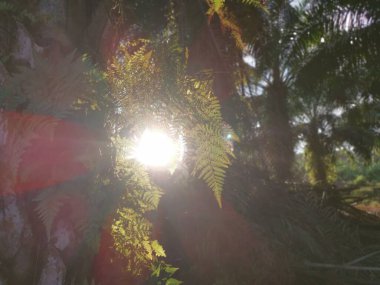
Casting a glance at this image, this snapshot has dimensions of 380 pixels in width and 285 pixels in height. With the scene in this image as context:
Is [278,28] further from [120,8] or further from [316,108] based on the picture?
[316,108]

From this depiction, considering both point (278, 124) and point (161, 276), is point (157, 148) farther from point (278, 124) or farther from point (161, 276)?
point (278, 124)

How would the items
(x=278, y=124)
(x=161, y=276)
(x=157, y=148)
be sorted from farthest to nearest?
(x=278, y=124) < (x=161, y=276) < (x=157, y=148)

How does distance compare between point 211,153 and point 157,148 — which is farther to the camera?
point 157,148

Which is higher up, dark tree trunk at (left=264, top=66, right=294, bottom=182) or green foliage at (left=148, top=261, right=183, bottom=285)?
dark tree trunk at (left=264, top=66, right=294, bottom=182)

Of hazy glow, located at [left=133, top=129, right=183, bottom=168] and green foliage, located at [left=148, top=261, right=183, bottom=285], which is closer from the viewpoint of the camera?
hazy glow, located at [left=133, top=129, right=183, bottom=168]

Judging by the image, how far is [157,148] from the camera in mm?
1439

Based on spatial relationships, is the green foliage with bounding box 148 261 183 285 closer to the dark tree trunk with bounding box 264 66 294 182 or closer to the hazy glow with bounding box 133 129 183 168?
the hazy glow with bounding box 133 129 183 168

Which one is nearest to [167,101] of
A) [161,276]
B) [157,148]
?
[157,148]

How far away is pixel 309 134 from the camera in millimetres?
14258

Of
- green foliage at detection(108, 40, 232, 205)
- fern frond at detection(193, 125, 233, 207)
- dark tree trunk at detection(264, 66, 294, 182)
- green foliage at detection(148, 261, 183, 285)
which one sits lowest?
green foliage at detection(148, 261, 183, 285)

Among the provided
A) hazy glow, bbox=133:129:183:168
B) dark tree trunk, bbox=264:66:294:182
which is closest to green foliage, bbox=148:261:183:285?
hazy glow, bbox=133:129:183:168

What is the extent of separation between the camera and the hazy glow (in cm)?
140

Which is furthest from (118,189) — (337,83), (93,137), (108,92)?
(337,83)

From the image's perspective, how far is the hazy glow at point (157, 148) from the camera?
140 cm
